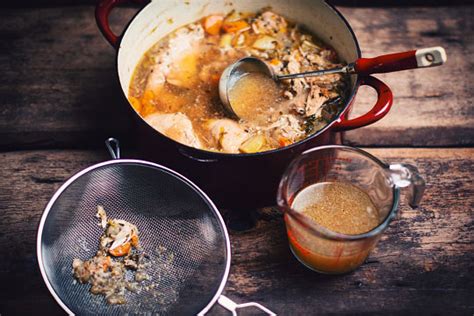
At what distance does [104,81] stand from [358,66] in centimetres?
100

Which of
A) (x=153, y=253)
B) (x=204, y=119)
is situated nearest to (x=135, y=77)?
(x=204, y=119)

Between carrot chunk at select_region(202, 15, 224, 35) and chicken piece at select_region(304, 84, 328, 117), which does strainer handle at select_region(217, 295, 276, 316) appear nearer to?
chicken piece at select_region(304, 84, 328, 117)

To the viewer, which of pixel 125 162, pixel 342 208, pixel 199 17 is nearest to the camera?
pixel 342 208

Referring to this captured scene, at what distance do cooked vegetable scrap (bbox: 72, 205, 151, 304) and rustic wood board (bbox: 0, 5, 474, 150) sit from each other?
1.42 feet

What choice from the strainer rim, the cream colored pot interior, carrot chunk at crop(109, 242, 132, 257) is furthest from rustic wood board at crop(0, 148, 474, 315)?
the cream colored pot interior

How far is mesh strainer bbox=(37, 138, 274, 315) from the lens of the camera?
1790mm

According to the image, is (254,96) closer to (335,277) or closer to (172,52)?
(172,52)

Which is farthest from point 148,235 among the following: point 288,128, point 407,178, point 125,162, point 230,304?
point 407,178

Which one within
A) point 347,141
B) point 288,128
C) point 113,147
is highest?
point 288,128

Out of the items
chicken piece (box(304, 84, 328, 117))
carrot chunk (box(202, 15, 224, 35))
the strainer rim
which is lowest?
the strainer rim

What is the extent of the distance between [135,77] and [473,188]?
4.10 feet

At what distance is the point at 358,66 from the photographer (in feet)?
6.05

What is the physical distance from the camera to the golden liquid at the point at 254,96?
204 cm

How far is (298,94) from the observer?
207 cm
